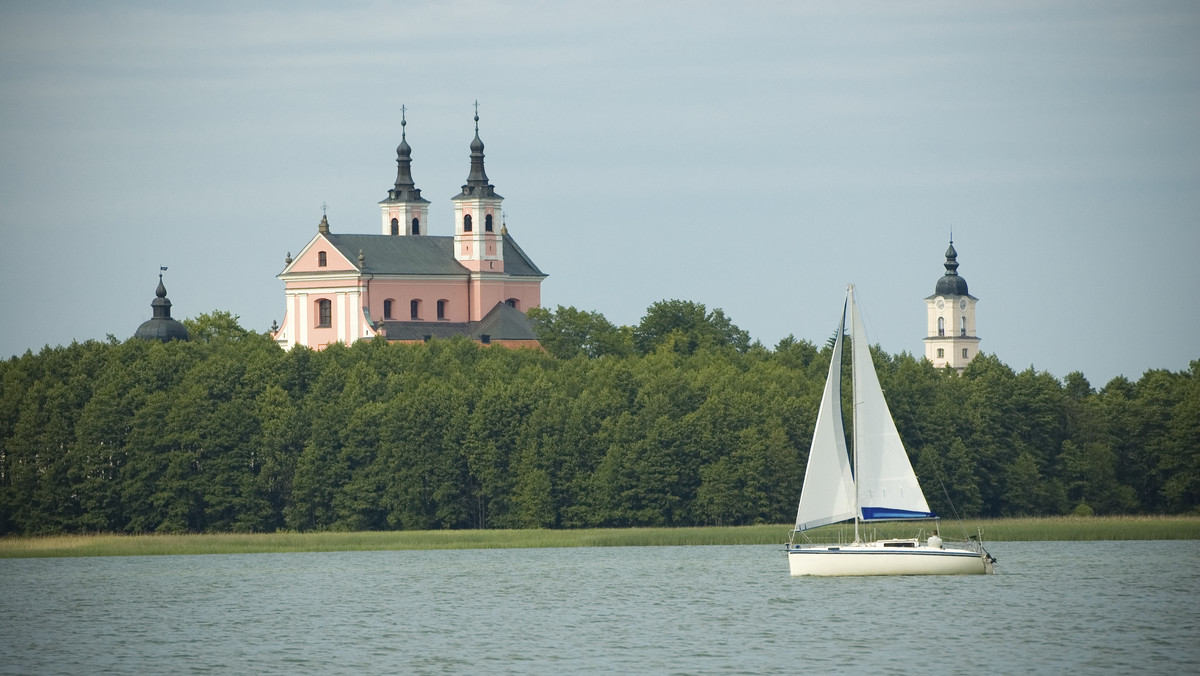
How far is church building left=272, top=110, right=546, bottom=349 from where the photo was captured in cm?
13725

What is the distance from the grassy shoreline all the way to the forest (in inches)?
92.9

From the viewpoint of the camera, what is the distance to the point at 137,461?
8794cm

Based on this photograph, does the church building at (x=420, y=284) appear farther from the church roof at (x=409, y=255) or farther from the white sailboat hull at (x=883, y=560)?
the white sailboat hull at (x=883, y=560)

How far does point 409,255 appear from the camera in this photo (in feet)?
470

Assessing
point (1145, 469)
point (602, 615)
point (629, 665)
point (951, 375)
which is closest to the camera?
point (629, 665)

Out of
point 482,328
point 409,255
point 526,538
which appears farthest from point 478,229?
point 526,538

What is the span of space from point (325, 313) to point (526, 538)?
59.6 meters

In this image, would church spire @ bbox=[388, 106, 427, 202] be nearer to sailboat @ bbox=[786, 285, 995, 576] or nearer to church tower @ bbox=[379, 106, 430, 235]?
church tower @ bbox=[379, 106, 430, 235]

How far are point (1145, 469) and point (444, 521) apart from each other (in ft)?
100

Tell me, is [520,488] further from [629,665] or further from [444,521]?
[629,665]

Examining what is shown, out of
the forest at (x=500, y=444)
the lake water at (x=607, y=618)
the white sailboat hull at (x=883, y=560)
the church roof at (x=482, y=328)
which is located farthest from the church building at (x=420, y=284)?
the white sailboat hull at (x=883, y=560)

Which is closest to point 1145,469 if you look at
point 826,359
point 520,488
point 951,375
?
point 951,375

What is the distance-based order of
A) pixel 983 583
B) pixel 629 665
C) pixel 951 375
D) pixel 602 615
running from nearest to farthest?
1. pixel 629 665
2. pixel 602 615
3. pixel 983 583
4. pixel 951 375

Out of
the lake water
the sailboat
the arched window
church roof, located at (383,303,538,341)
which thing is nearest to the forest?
the lake water
